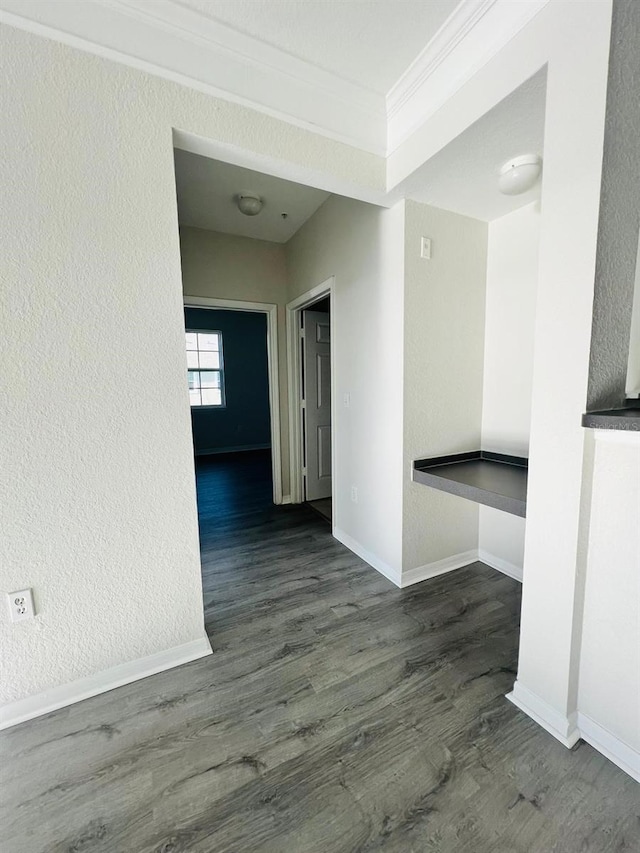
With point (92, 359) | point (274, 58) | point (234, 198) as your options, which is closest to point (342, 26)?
point (274, 58)

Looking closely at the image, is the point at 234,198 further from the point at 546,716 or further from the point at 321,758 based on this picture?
the point at 546,716

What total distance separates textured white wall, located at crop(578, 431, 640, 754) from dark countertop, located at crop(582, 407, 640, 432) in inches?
1.6

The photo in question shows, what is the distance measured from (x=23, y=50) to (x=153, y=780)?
2.52 metres

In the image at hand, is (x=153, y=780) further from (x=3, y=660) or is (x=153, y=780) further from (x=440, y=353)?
(x=440, y=353)

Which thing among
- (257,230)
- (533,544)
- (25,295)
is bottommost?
(533,544)

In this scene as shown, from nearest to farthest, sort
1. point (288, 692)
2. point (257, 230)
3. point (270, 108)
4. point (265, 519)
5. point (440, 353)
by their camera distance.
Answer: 1. point (288, 692)
2. point (270, 108)
3. point (440, 353)
4. point (257, 230)
5. point (265, 519)

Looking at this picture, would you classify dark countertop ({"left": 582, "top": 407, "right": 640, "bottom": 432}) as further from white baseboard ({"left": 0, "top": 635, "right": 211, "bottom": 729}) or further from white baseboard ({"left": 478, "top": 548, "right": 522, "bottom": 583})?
white baseboard ({"left": 0, "top": 635, "right": 211, "bottom": 729})

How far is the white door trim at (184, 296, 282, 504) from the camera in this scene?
3.29 metres

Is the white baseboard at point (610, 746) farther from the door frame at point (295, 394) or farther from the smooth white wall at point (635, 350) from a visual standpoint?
the door frame at point (295, 394)

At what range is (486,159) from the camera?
5.51ft

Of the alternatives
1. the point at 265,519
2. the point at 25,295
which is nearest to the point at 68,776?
the point at 25,295

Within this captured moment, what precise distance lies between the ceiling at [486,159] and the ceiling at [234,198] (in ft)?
3.14

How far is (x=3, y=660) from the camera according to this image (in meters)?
1.36

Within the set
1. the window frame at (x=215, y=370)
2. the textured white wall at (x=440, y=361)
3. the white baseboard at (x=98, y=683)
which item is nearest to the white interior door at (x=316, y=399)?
the textured white wall at (x=440, y=361)
